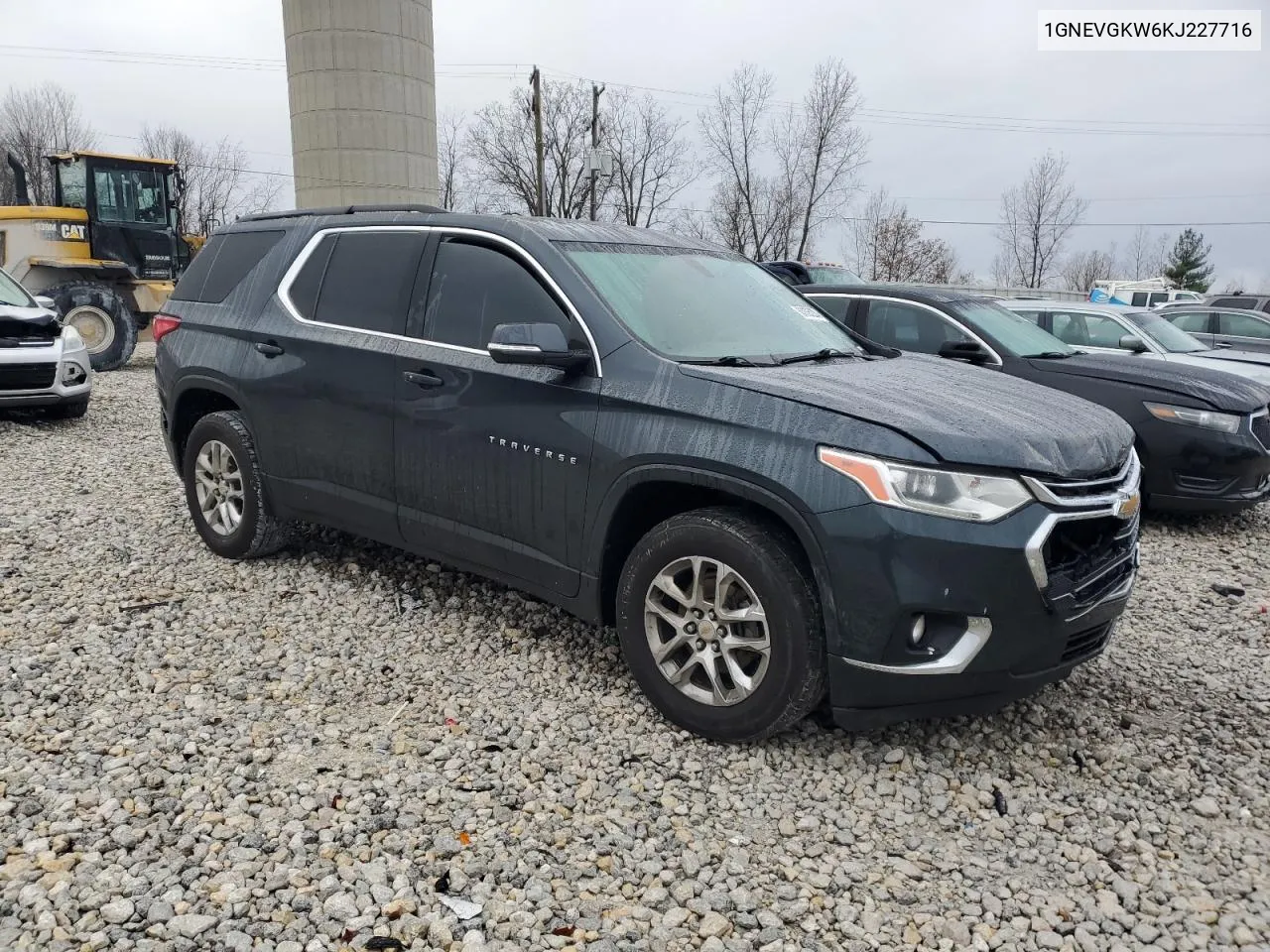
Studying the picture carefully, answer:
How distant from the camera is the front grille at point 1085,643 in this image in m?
3.11

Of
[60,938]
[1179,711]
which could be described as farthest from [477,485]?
[1179,711]

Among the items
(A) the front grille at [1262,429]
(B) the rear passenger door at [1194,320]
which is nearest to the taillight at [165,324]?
(A) the front grille at [1262,429]

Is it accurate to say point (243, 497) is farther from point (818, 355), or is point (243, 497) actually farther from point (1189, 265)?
point (1189, 265)

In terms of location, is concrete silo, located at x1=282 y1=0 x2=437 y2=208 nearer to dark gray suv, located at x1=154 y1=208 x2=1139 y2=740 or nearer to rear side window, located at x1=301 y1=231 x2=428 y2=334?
rear side window, located at x1=301 y1=231 x2=428 y2=334

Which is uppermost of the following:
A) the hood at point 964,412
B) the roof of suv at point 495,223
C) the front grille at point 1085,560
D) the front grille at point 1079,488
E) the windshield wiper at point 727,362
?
the roof of suv at point 495,223

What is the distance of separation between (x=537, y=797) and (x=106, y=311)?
1387cm

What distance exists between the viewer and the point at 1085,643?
3188mm

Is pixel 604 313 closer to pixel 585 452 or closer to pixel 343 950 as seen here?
pixel 585 452

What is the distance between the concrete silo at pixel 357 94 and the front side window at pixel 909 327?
69.0 ft

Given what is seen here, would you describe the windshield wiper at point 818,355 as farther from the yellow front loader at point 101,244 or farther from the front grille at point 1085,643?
the yellow front loader at point 101,244

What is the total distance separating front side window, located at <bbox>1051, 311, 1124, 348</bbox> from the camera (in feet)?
29.6

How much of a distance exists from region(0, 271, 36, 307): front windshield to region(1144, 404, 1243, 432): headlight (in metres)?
10.4

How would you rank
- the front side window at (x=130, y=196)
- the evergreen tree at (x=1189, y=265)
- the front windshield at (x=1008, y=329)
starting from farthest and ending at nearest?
the evergreen tree at (x=1189, y=265) → the front side window at (x=130, y=196) → the front windshield at (x=1008, y=329)

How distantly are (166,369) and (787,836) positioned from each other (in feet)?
14.0
